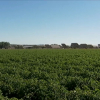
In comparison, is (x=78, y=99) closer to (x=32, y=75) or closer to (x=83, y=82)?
(x=83, y=82)

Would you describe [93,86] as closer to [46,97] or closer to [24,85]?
[46,97]

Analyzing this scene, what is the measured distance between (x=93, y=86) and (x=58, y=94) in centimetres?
159

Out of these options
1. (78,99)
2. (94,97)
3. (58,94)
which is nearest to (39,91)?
(58,94)

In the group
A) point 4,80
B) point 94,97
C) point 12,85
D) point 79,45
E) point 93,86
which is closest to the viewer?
point 94,97

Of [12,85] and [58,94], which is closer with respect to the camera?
[58,94]

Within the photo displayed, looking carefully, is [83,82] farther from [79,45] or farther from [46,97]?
[79,45]

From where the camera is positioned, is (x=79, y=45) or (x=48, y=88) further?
(x=79, y=45)

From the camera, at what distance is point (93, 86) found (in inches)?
241

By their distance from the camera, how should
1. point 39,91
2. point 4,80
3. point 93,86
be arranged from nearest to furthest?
point 39,91 → point 93,86 → point 4,80

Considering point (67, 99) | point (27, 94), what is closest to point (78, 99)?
point (67, 99)

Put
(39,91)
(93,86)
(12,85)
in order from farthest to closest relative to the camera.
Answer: (12,85) → (93,86) → (39,91)

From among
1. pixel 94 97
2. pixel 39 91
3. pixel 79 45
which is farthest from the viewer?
pixel 79 45

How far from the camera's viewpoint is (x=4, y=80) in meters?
7.40

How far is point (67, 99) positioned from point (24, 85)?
1949mm
